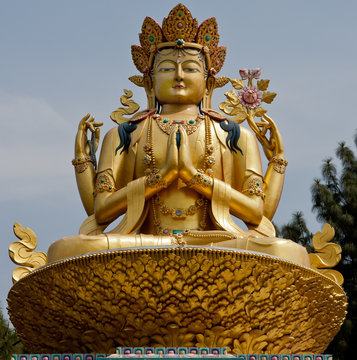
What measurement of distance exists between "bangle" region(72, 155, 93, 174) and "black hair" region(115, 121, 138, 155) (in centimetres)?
34

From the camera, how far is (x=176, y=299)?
8500mm

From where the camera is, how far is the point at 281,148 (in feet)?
34.5

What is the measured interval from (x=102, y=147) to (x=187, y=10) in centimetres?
171

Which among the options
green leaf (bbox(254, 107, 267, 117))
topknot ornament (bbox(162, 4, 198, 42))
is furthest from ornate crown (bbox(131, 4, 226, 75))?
green leaf (bbox(254, 107, 267, 117))

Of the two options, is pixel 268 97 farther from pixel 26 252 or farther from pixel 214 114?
pixel 26 252

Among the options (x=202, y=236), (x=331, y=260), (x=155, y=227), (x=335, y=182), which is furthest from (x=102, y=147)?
(x=335, y=182)

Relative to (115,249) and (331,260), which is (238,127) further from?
(115,249)

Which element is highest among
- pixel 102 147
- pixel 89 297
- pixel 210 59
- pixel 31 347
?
pixel 210 59

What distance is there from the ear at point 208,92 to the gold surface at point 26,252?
2.36 meters

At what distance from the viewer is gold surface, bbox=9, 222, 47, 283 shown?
9.81m

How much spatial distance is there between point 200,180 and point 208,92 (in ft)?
4.80

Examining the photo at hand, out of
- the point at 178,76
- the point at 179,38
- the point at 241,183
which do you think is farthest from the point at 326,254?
the point at 179,38

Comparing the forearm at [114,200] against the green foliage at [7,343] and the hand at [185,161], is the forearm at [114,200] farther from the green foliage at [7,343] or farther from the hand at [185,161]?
the green foliage at [7,343]

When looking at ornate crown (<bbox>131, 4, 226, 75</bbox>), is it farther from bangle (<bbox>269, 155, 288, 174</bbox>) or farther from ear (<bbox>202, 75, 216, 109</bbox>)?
bangle (<bbox>269, 155, 288, 174</bbox>)
